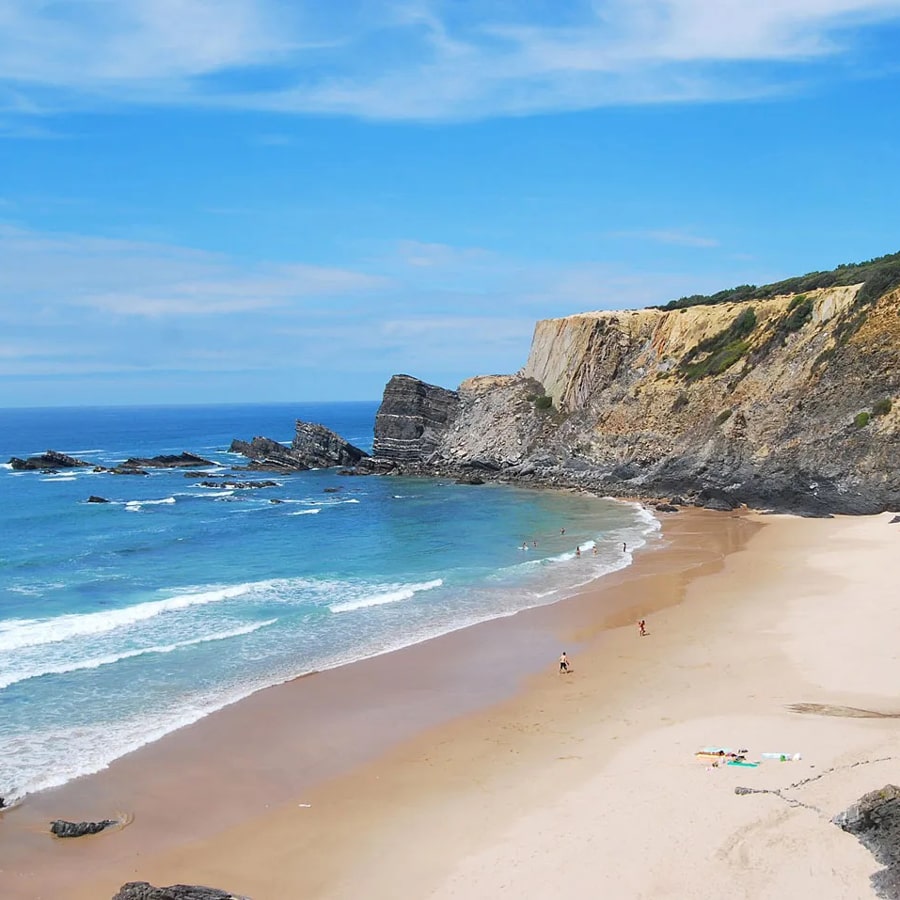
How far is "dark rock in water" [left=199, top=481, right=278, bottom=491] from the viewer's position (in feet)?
219

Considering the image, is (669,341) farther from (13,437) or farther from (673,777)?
(13,437)

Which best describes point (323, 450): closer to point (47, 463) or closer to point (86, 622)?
point (47, 463)

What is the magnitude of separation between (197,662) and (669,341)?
48.7 meters

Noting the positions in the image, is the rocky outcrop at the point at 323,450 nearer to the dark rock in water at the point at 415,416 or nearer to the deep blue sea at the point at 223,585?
the dark rock in water at the point at 415,416

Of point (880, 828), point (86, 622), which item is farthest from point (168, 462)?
point (880, 828)

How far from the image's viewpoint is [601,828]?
553 inches

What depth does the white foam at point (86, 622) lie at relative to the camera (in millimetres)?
26125

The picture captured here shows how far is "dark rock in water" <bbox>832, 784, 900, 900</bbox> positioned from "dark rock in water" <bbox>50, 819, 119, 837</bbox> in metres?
12.3

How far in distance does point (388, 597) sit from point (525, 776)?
15.7m

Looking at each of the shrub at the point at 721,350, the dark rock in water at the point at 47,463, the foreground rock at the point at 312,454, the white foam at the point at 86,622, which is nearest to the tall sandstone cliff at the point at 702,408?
the shrub at the point at 721,350

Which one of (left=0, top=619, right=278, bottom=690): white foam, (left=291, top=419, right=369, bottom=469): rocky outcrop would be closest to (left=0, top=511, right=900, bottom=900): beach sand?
(left=0, top=619, right=278, bottom=690): white foam

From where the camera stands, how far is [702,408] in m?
56.0

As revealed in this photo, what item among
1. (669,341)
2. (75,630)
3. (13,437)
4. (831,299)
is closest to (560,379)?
(669,341)

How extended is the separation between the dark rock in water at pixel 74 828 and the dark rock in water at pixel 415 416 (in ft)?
200
